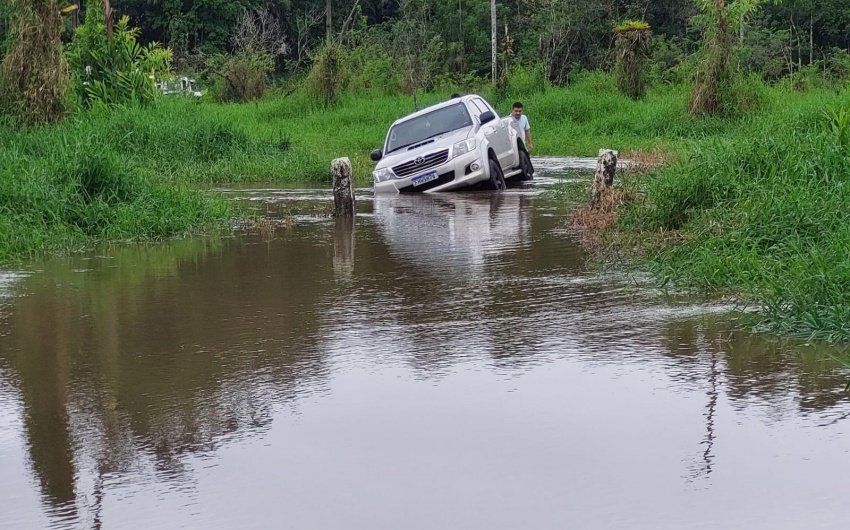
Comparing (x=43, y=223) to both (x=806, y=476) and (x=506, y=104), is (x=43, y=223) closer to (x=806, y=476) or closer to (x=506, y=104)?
(x=806, y=476)

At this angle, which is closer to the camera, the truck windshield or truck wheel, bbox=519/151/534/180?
the truck windshield

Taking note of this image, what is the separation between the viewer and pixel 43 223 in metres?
13.8

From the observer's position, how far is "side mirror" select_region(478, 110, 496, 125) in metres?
19.3

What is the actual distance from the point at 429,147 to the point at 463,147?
56cm

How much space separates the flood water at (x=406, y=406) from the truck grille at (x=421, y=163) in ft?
23.7

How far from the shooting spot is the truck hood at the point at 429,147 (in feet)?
61.0

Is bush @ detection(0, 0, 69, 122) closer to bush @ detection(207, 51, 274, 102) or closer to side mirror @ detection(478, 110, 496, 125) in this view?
side mirror @ detection(478, 110, 496, 125)

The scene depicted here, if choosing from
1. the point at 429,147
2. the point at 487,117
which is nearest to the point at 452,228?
the point at 429,147

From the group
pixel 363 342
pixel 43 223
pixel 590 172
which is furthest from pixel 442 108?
pixel 363 342

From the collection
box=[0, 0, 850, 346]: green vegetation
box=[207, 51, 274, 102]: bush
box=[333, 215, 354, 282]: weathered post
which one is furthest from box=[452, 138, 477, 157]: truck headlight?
box=[207, 51, 274, 102]: bush

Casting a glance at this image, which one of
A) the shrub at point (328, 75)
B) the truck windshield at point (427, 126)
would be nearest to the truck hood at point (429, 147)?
the truck windshield at point (427, 126)

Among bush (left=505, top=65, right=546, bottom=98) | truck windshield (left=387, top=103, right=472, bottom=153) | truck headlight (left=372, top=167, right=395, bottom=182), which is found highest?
bush (left=505, top=65, right=546, bottom=98)

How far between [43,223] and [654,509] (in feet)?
33.7

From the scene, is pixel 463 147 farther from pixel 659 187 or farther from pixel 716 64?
pixel 716 64
